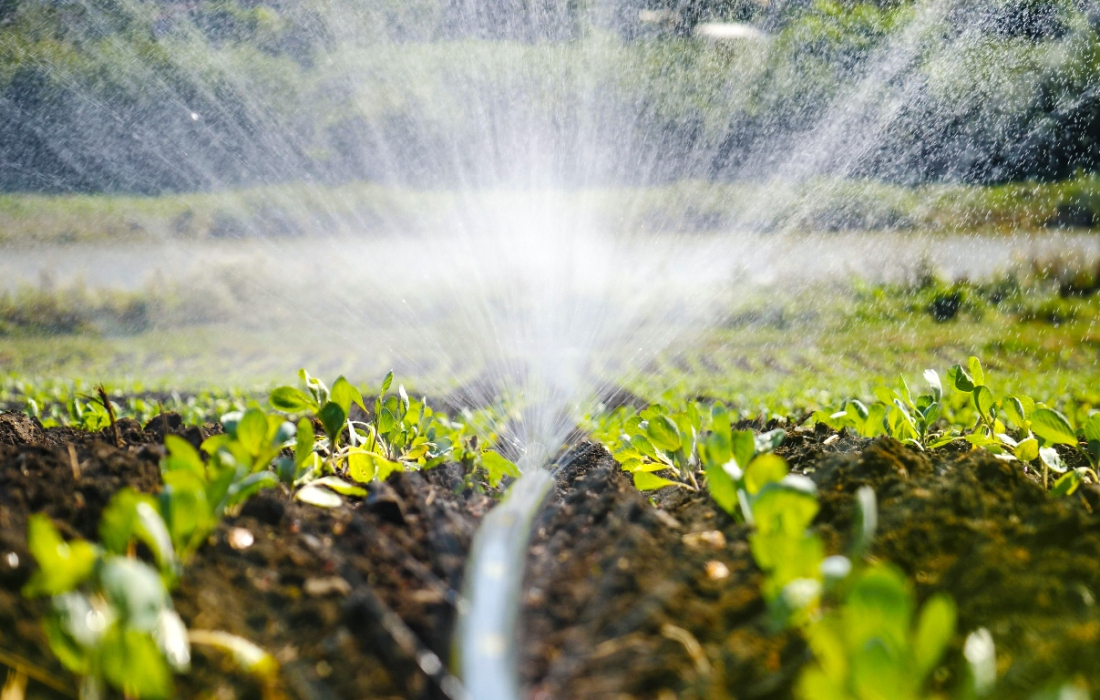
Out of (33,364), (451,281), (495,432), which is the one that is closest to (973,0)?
(451,281)

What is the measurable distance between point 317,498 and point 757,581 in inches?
25.3

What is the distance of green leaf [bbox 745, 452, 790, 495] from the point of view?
0.99m

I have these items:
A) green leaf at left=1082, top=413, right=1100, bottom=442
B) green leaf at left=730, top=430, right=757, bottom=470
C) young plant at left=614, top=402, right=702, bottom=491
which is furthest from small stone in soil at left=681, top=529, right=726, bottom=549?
green leaf at left=1082, top=413, right=1100, bottom=442

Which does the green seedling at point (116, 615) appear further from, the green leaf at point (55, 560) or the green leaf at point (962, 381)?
the green leaf at point (962, 381)

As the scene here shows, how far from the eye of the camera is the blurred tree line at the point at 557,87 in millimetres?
7273

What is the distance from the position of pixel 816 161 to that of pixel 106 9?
9818mm

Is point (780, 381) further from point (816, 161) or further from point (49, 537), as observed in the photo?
point (49, 537)

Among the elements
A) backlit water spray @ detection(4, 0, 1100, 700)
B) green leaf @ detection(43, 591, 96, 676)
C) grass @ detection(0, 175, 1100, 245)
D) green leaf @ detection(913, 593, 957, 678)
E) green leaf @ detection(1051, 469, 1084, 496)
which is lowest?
grass @ detection(0, 175, 1100, 245)

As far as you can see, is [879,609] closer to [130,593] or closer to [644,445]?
[130,593]

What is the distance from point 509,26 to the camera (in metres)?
5.36

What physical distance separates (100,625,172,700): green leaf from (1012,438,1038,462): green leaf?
143 centimetres

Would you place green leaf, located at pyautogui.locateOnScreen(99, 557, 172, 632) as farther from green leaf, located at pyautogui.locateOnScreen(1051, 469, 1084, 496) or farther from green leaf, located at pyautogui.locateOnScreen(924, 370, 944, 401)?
green leaf, located at pyautogui.locateOnScreen(924, 370, 944, 401)

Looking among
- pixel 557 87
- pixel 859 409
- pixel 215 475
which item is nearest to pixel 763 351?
pixel 557 87

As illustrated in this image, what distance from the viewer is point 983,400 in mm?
1682
